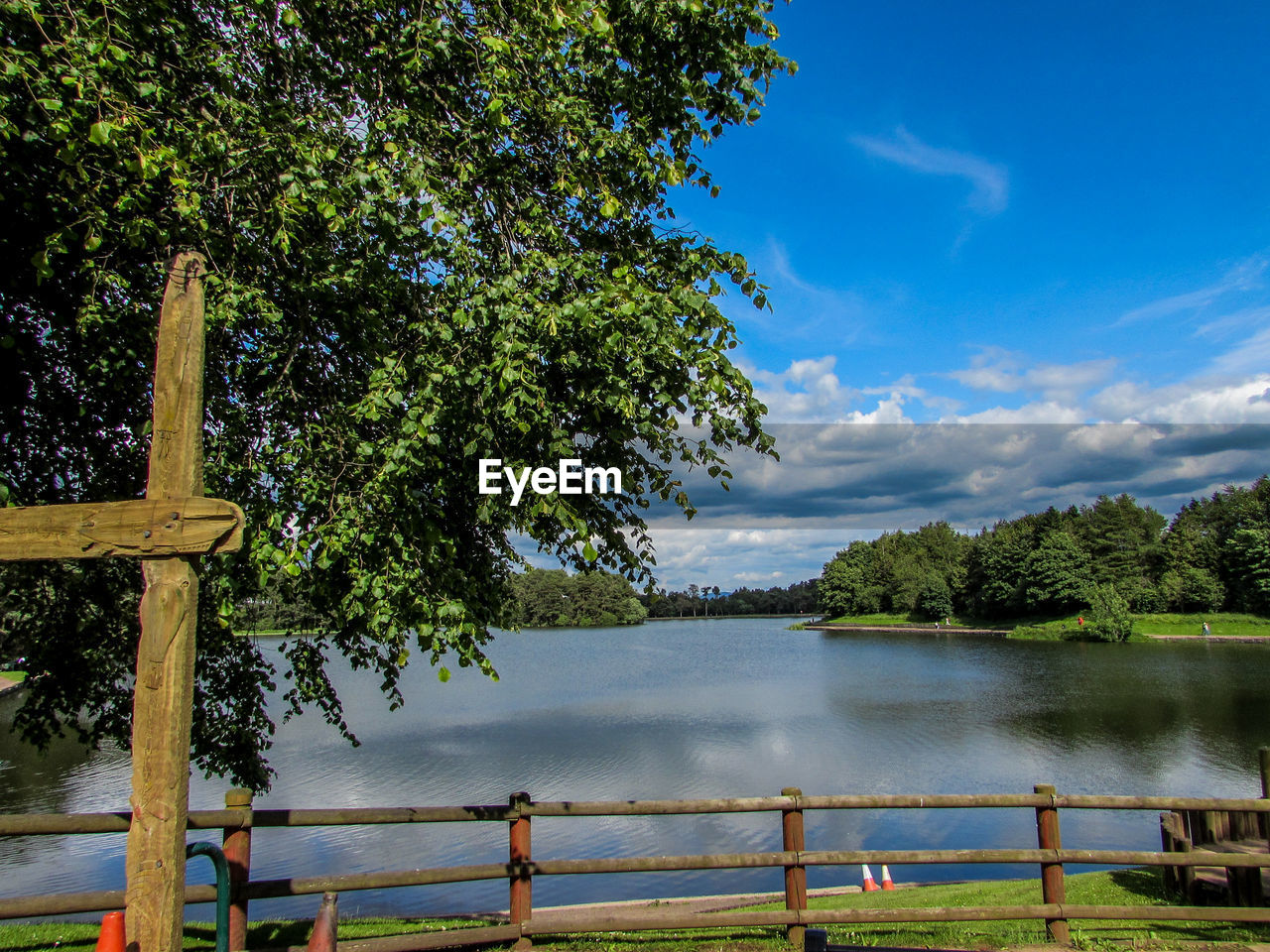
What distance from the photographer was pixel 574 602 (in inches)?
5955

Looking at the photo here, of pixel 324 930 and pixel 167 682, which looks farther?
pixel 167 682

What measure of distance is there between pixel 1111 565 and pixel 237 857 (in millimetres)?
107232

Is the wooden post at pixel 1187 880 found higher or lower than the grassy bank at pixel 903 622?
higher

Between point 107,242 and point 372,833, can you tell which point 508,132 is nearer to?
point 107,242

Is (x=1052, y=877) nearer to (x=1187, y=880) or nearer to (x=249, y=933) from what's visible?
(x=1187, y=880)

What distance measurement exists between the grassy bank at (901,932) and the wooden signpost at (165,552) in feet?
13.5

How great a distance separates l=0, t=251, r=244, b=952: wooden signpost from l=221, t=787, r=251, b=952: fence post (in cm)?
267

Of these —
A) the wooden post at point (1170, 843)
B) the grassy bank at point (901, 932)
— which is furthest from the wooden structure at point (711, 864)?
the wooden post at point (1170, 843)

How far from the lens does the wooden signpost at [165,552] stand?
12.0ft

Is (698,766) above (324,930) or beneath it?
beneath

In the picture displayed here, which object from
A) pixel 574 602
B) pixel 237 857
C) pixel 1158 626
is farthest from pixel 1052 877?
pixel 574 602

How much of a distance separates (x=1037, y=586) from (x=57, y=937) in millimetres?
101184

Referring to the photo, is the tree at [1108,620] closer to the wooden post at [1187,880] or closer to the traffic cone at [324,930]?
the wooden post at [1187,880]

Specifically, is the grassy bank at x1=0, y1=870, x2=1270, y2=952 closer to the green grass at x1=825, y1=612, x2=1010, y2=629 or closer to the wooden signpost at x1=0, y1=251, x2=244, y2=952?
the wooden signpost at x1=0, y1=251, x2=244, y2=952
